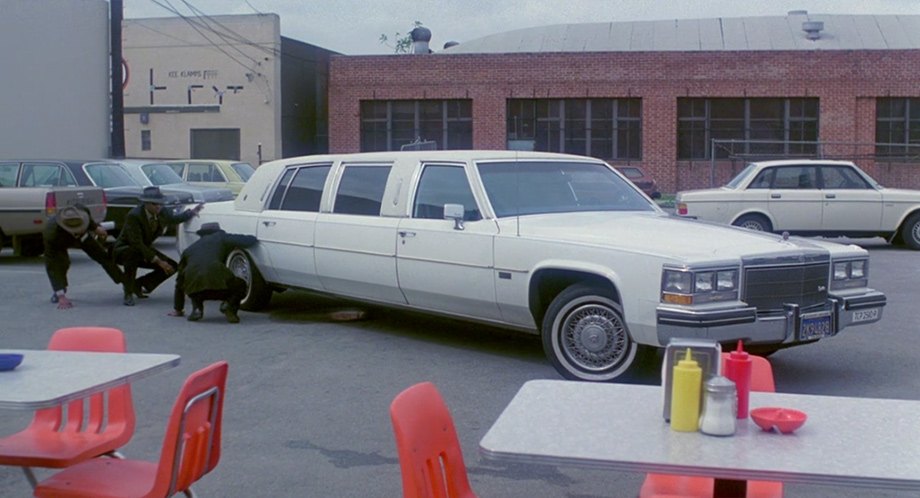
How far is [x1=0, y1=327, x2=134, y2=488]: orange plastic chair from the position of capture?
16.3ft

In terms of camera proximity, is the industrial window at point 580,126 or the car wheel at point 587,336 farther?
the industrial window at point 580,126

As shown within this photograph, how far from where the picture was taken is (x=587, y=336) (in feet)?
26.8

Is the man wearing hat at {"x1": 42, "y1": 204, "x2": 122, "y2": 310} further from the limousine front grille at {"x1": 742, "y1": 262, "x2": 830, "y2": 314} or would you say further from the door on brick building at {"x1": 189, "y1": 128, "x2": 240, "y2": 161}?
the door on brick building at {"x1": 189, "y1": 128, "x2": 240, "y2": 161}

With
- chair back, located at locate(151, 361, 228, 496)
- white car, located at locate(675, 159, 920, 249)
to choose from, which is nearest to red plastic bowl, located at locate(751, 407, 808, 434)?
chair back, located at locate(151, 361, 228, 496)

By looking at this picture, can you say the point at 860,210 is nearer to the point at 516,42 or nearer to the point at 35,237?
the point at 35,237

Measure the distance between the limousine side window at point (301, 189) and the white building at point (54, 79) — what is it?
16.0m

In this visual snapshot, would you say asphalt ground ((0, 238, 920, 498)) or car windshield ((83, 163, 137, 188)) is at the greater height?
car windshield ((83, 163, 137, 188))

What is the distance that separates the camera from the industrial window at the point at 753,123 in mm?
37469

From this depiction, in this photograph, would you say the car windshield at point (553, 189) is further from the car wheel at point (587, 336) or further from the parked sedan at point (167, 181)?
the parked sedan at point (167, 181)

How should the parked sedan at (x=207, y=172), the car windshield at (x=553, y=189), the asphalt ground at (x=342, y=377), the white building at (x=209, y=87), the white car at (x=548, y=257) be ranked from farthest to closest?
1. the white building at (x=209, y=87)
2. the parked sedan at (x=207, y=172)
3. the car windshield at (x=553, y=189)
4. the white car at (x=548, y=257)
5. the asphalt ground at (x=342, y=377)

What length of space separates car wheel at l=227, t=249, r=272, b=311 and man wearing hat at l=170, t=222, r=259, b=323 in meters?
0.13

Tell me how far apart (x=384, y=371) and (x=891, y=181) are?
3139 cm

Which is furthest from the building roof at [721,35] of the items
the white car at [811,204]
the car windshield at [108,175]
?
the car windshield at [108,175]

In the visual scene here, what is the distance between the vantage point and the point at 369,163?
10352 millimetres
